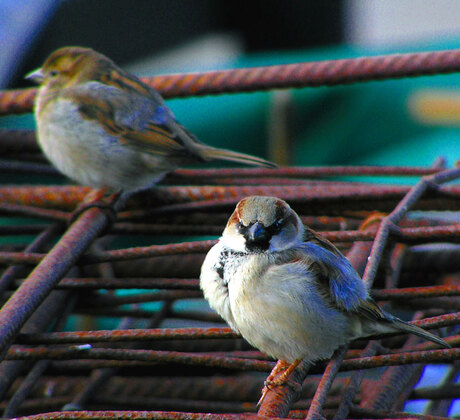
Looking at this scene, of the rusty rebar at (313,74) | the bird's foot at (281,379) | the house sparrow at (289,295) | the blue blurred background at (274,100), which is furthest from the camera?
the blue blurred background at (274,100)

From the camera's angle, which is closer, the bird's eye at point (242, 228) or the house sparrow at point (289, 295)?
the house sparrow at point (289, 295)

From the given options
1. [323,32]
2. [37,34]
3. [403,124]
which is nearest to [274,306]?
[403,124]

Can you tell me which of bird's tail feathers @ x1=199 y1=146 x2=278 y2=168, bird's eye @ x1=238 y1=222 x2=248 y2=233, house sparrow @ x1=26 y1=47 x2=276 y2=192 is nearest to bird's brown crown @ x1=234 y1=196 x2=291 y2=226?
bird's eye @ x1=238 y1=222 x2=248 y2=233

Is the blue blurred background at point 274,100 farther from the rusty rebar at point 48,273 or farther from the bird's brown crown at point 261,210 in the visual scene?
the rusty rebar at point 48,273

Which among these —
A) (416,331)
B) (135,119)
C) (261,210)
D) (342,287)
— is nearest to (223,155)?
(135,119)

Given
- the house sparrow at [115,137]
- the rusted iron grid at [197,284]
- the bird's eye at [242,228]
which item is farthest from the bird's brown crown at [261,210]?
the house sparrow at [115,137]

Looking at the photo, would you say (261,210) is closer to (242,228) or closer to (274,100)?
(242,228)

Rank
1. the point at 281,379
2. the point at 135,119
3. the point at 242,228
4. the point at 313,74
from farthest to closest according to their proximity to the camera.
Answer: the point at 135,119 → the point at 313,74 → the point at 242,228 → the point at 281,379

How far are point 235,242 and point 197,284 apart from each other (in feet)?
0.52

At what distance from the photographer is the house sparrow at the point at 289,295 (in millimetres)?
1791

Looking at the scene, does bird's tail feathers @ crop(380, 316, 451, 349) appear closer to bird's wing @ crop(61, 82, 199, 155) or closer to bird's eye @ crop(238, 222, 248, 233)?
bird's eye @ crop(238, 222, 248, 233)

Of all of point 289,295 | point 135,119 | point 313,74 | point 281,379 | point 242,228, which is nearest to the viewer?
point 281,379

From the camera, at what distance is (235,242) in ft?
6.40

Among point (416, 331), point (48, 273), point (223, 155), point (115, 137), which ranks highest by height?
point (115, 137)
